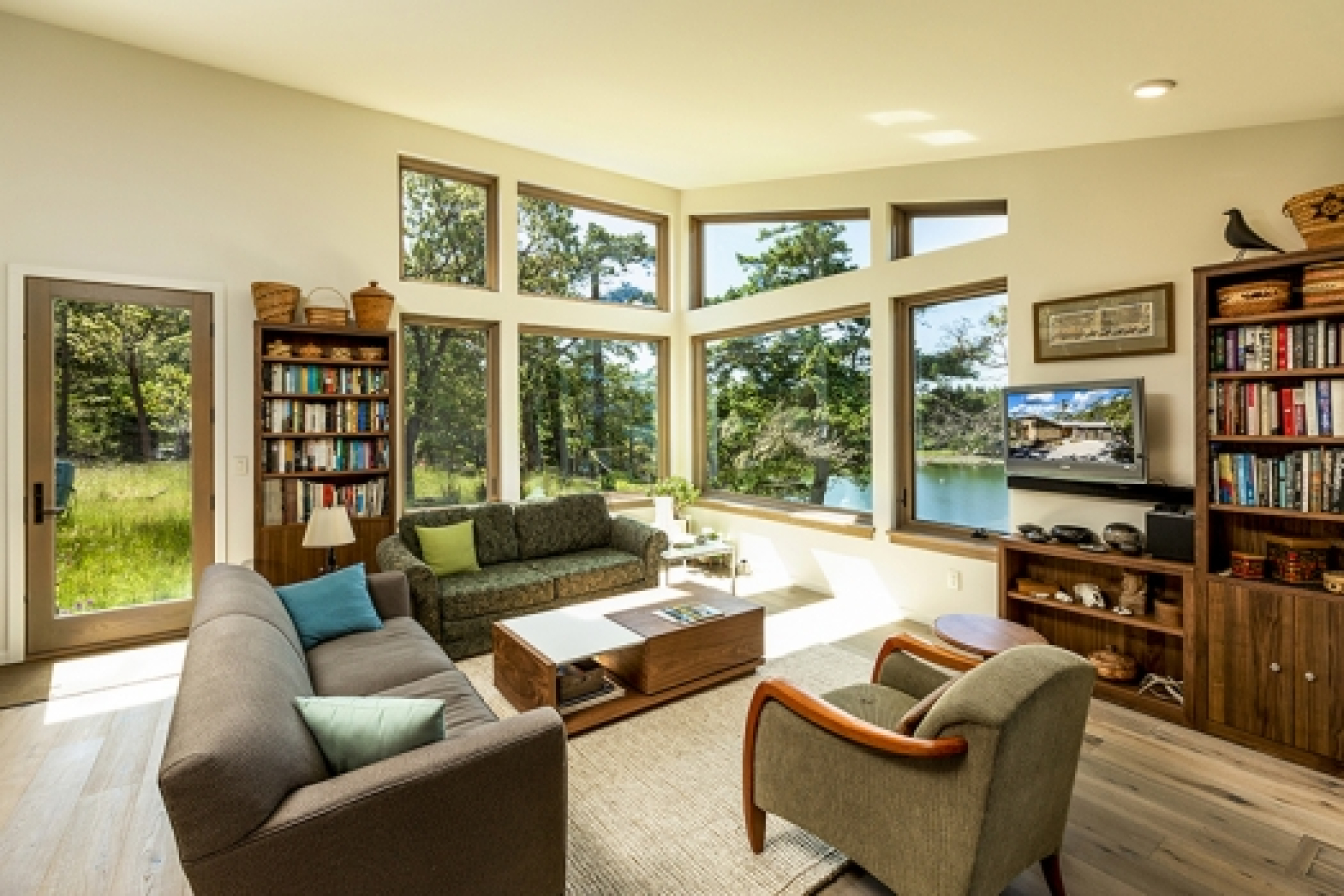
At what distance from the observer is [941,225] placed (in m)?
4.40

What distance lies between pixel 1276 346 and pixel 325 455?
5221 mm

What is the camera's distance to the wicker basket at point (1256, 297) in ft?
8.78

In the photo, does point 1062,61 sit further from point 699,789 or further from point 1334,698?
point 699,789

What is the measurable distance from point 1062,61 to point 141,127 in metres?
5.03

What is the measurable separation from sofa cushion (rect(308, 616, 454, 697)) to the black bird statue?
397cm

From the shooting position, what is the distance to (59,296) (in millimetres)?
3736

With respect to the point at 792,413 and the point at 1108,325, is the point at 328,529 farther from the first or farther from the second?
the point at 1108,325

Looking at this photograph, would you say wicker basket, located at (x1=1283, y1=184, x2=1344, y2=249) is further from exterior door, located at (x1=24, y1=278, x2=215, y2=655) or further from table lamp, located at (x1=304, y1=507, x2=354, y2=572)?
exterior door, located at (x1=24, y1=278, x2=215, y2=655)

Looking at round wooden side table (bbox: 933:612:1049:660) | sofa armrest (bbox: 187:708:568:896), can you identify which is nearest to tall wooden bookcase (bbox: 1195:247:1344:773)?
round wooden side table (bbox: 933:612:1049:660)

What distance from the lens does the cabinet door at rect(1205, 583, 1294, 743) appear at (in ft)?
8.60

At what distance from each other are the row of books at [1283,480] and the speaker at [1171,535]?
17 cm

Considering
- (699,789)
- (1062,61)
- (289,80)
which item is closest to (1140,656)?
(699,789)

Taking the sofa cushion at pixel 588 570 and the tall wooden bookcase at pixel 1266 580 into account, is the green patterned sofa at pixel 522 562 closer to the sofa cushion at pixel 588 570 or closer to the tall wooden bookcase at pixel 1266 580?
the sofa cushion at pixel 588 570

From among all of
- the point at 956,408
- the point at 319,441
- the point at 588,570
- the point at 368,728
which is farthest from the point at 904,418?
the point at 319,441
